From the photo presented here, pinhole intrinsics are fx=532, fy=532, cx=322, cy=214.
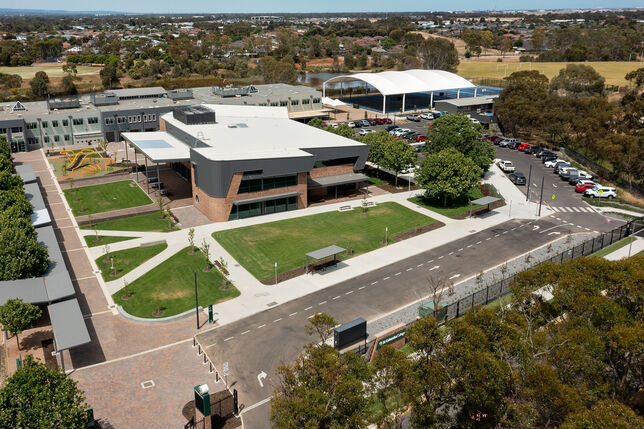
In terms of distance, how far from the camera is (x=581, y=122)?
9012 centimetres

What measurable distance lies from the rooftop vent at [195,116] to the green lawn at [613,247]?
5479 centimetres

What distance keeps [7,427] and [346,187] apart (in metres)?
52.6

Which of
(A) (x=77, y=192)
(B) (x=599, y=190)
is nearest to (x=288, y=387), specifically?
(A) (x=77, y=192)

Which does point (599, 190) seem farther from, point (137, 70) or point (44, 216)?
point (137, 70)

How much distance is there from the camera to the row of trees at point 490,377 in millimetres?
23781

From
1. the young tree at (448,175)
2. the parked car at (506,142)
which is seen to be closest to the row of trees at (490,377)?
the young tree at (448,175)

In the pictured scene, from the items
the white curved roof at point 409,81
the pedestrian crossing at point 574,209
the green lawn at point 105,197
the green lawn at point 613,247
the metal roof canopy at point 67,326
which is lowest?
the green lawn at point 613,247

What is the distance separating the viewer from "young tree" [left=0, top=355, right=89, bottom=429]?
24.0 metres

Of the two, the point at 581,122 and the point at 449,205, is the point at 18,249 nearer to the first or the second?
the point at 449,205

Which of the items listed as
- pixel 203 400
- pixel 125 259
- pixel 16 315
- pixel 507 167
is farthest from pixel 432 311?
pixel 507 167

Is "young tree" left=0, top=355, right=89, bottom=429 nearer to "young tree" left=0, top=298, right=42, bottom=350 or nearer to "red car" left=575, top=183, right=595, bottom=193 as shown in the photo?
"young tree" left=0, top=298, right=42, bottom=350

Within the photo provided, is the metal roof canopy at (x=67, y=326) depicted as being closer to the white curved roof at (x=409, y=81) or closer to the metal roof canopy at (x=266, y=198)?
the metal roof canopy at (x=266, y=198)

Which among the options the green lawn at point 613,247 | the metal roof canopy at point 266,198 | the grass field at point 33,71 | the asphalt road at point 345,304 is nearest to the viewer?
the asphalt road at point 345,304

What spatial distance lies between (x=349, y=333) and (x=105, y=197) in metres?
44.7
